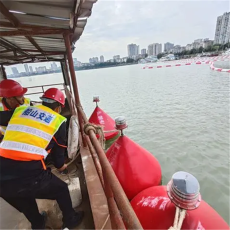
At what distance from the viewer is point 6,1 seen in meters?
1.81

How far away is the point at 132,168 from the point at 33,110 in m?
1.87

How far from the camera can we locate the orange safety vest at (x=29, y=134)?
145 cm

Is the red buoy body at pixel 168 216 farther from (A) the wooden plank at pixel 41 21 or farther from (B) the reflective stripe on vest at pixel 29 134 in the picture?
(A) the wooden plank at pixel 41 21

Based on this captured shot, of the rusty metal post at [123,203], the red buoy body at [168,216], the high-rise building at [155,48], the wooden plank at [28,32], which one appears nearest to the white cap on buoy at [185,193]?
the red buoy body at [168,216]

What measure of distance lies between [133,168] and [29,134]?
6.03ft

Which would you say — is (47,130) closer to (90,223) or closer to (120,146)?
(90,223)

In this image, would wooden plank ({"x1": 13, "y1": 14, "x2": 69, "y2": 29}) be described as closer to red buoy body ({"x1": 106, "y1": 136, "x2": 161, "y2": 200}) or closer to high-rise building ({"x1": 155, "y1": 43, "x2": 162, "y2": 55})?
red buoy body ({"x1": 106, "y1": 136, "x2": 161, "y2": 200})

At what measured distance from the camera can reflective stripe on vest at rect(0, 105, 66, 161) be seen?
1.45 m

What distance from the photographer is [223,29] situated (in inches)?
3824

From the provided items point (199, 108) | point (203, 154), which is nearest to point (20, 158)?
point (203, 154)

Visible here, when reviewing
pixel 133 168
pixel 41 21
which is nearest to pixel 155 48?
pixel 41 21

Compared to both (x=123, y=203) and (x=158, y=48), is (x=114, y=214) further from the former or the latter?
(x=158, y=48)

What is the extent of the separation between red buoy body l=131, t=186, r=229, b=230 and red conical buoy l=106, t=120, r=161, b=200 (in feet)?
2.33

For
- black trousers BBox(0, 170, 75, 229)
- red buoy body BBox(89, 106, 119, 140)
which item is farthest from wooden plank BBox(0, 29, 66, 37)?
red buoy body BBox(89, 106, 119, 140)
